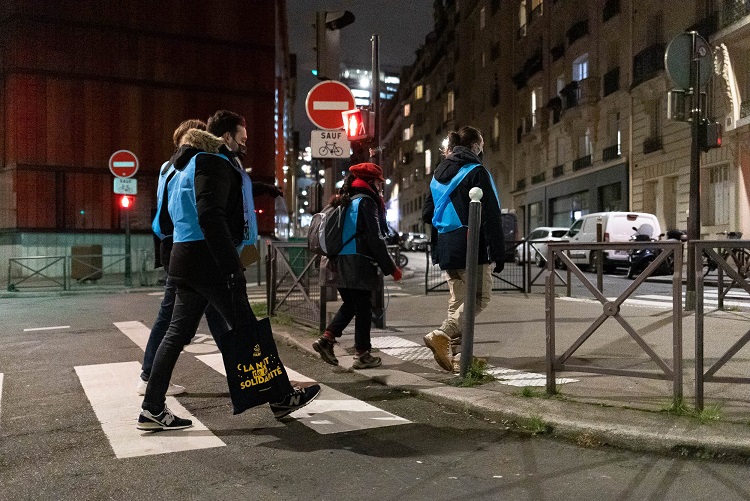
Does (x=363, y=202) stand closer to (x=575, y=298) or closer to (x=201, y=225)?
(x=201, y=225)

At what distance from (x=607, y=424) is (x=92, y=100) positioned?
24.9 metres

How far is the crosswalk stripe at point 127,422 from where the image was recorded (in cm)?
362

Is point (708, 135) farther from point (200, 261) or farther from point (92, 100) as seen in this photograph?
point (92, 100)

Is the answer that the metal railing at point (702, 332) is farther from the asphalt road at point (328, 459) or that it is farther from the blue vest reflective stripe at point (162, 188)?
the blue vest reflective stripe at point (162, 188)

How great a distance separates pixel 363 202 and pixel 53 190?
21535 millimetres

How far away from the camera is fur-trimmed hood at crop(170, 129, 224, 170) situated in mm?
3918

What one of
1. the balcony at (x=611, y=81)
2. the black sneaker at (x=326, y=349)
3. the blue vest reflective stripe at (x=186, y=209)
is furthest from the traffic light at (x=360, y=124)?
the balcony at (x=611, y=81)

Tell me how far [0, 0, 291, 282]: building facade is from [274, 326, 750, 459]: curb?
19.2 metres

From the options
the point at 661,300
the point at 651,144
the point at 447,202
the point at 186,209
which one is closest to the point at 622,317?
the point at 447,202

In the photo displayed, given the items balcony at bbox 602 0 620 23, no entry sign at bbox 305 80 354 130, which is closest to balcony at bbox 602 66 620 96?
balcony at bbox 602 0 620 23

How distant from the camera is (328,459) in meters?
3.43

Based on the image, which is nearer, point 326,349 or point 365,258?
point 365,258

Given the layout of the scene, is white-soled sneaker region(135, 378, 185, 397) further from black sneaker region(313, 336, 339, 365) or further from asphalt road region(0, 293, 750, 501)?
black sneaker region(313, 336, 339, 365)

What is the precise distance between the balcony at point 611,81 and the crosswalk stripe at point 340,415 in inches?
1056
